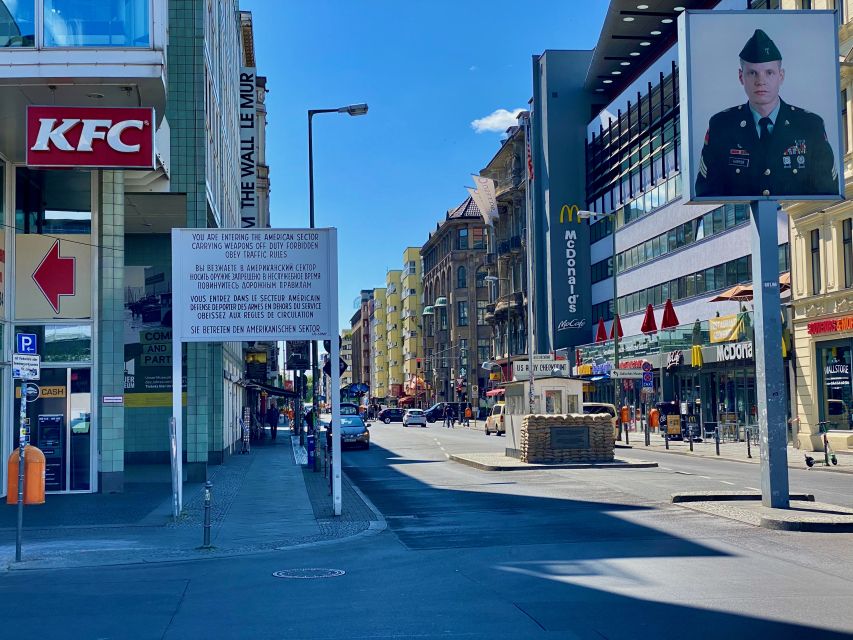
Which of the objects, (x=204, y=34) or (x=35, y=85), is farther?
(x=204, y=34)

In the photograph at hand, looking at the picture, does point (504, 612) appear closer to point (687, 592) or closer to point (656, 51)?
point (687, 592)

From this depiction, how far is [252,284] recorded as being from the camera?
18594 mm

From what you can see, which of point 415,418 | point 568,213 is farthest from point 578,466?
point 415,418

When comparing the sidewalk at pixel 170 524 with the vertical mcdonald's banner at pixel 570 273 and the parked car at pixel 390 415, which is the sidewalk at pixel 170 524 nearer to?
the vertical mcdonald's banner at pixel 570 273

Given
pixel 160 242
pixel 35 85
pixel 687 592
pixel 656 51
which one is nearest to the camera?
pixel 687 592

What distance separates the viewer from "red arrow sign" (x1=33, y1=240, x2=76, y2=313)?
22.6 meters

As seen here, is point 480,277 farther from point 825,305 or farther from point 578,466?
point 578,466

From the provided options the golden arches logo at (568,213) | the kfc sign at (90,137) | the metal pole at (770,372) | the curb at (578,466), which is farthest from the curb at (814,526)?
the golden arches logo at (568,213)

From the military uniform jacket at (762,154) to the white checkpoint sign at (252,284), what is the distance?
6.63 meters

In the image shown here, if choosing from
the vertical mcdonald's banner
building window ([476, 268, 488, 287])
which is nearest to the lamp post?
the vertical mcdonald's banner

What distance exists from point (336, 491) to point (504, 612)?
924 cm

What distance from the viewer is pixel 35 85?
19.8 metres

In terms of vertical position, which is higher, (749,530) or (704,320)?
(704,320)

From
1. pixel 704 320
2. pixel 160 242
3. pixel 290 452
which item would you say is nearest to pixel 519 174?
pixel 704 320
